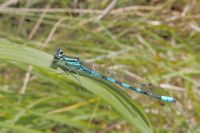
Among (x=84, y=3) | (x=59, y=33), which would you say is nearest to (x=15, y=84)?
(x=59, y=33)

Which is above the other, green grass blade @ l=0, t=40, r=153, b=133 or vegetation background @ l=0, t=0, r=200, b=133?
vegetation background @ l=0, t=0, r=200, b=133

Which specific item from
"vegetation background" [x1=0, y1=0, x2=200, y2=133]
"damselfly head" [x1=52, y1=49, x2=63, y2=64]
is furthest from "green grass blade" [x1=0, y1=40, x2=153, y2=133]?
"vegetation background" [x1=0, y1=0, x2=200, y2=133]

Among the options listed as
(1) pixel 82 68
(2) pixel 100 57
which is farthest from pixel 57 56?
(2) pixel 100 57

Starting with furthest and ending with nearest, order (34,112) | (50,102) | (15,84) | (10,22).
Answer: (10,22) < (15,84) < (50,102) < (34,112)

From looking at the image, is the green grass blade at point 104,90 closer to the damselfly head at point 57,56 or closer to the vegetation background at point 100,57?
the damselfly head at point 57,56

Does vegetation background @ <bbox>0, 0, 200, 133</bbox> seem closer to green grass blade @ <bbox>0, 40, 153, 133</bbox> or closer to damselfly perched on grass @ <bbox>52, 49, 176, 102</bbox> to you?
damselfly perched on grass @ <bbox>52, 49, 176, 102</bbox>

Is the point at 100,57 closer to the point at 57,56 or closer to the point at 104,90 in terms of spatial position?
the point at 57,56

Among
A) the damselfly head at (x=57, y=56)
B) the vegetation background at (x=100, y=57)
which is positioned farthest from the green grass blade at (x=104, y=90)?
the vegetation background at (x=100, y=57)

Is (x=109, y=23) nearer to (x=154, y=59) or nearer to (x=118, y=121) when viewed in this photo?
(x=154, y=59)
